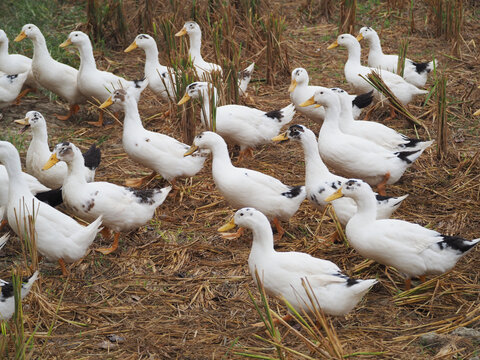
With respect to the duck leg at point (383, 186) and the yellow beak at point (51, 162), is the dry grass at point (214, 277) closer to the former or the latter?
the duck leg at point (383, 186)

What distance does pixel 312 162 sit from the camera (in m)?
5.36

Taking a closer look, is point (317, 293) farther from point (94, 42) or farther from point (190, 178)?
point (94, 42)

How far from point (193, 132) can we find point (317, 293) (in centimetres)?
302

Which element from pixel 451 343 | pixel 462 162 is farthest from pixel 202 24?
pixel 451 343

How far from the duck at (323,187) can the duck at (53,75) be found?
307cm

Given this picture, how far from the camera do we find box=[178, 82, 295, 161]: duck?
6.44 meters

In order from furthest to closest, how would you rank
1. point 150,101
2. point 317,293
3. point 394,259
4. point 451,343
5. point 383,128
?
point 150,101 → point 383,128 → point 394,259 → point 317,293 → point 451,343

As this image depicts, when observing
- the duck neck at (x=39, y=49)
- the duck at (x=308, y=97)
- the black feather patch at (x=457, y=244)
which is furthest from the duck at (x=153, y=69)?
the black feather patch at (x=457, y=244)

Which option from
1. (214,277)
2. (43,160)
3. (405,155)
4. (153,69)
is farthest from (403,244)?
(153,69)

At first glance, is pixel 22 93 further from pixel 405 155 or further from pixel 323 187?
pixel 405 155

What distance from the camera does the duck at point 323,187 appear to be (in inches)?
196

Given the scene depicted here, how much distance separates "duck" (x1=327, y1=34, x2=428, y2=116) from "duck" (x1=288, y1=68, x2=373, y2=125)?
34 centimetres

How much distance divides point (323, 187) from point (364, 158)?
63cm

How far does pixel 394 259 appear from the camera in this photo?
14.3 feet
